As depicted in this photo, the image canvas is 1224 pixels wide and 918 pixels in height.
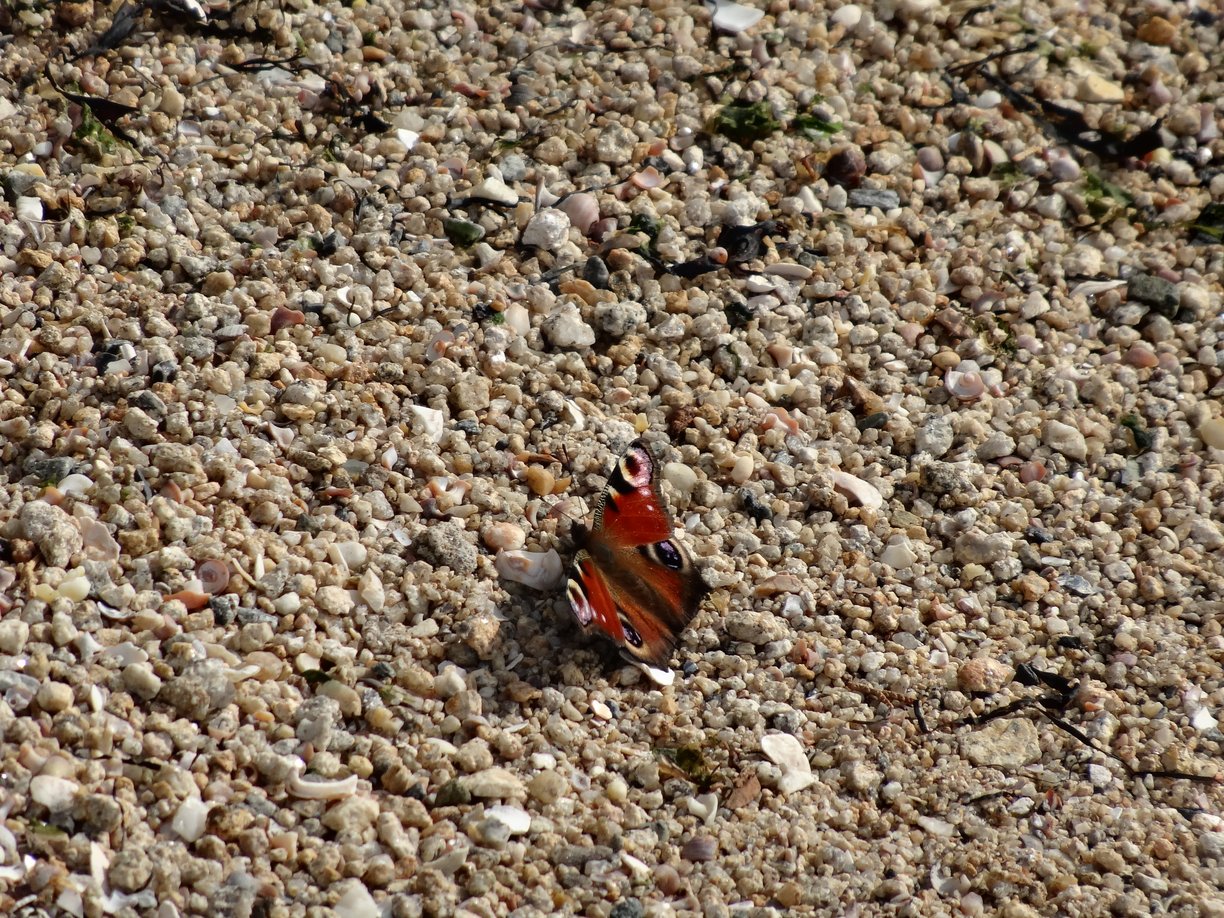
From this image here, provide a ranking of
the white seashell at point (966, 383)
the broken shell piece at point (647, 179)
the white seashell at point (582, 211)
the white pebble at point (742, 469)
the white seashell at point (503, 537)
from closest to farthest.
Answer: the white seashell at point (503, 537), the white pebble at point (742, 469), the white seashell at point (966, 383), the white seashell at point (582, 211), the broken shell piece at point (647, 179)

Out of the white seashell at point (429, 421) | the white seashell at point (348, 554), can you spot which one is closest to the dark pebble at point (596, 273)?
the white seashell at point (429, 421)

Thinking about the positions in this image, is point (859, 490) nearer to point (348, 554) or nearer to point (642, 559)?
point (642, 559)

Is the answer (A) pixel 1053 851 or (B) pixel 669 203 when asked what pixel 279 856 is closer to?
(A) pixel 1053 851

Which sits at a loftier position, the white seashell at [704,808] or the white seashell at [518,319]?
the white seashell at [518,319]

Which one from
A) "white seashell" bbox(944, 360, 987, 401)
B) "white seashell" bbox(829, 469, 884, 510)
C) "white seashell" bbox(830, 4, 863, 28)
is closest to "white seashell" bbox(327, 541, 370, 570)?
"white seashell" bbox(829, 469, 884, 510)

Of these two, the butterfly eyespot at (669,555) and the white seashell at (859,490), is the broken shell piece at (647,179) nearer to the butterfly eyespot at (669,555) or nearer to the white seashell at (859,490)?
the white seashell at (859,490)

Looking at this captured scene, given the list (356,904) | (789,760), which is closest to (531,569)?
(789,760)

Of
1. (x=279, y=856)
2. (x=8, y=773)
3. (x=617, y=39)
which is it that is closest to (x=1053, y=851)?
(x=279, y=856)

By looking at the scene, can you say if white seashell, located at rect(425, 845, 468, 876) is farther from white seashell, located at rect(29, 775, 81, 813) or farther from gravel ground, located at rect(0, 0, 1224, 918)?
white seashell, located at rect(29, 775, 81, 813)
